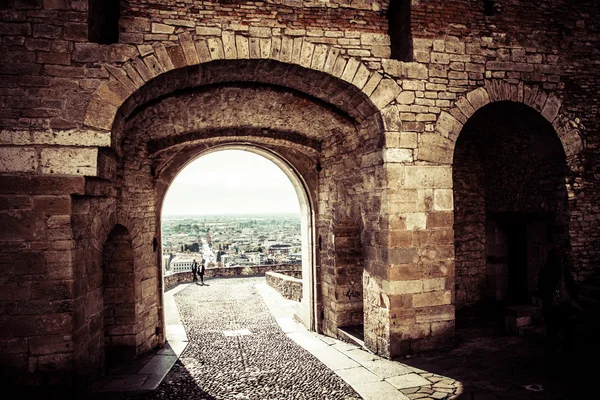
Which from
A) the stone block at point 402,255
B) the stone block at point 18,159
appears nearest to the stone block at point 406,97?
the stone block at point 402,255

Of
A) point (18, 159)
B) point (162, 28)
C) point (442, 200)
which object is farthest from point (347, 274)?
point (18, 159)

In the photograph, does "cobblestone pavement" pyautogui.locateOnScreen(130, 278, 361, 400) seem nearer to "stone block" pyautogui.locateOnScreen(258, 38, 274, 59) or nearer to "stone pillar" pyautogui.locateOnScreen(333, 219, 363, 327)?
"stone pillar" pyautogui.locateOnScreen(333, 219, 363, 327)

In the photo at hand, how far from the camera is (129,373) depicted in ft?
19.7

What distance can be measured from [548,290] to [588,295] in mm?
1486

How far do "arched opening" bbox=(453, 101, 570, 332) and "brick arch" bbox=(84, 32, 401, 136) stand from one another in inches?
96.5

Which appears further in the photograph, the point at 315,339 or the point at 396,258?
the point at 315,339

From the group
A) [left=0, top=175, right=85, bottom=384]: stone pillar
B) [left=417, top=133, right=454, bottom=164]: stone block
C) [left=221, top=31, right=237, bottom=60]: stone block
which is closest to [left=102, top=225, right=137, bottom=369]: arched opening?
[left=0, top=175, right=85, bottom=384]: stone pillar

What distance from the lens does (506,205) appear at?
8062 mm

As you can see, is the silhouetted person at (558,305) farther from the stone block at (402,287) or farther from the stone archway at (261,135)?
the stone archway at (261,135)

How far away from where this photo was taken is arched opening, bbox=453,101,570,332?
667cm

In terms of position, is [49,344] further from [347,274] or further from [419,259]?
[347,274]

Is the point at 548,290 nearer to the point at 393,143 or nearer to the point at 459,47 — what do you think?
the point at 393,143

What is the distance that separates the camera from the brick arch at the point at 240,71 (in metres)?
4.84

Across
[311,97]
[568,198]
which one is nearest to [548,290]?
[568,198]
